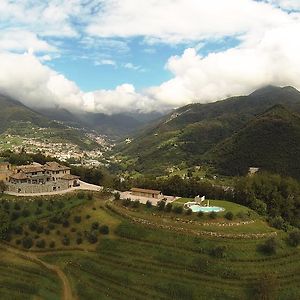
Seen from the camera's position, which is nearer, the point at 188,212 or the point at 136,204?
the point at 188,212

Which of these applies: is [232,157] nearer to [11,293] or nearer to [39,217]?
[39,217]

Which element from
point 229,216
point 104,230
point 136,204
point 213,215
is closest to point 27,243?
point 104,230

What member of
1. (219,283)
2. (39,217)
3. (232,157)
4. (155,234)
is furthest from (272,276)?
(232,157)

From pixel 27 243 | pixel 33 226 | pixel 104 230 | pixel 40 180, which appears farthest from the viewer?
pixel 40 180

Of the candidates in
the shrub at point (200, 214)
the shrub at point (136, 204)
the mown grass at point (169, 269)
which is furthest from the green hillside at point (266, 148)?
the mown grass at point (169, 269)

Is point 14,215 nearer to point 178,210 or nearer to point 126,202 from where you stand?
point 126,202

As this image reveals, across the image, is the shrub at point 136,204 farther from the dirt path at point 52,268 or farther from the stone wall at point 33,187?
the stone wall at point 33,187
